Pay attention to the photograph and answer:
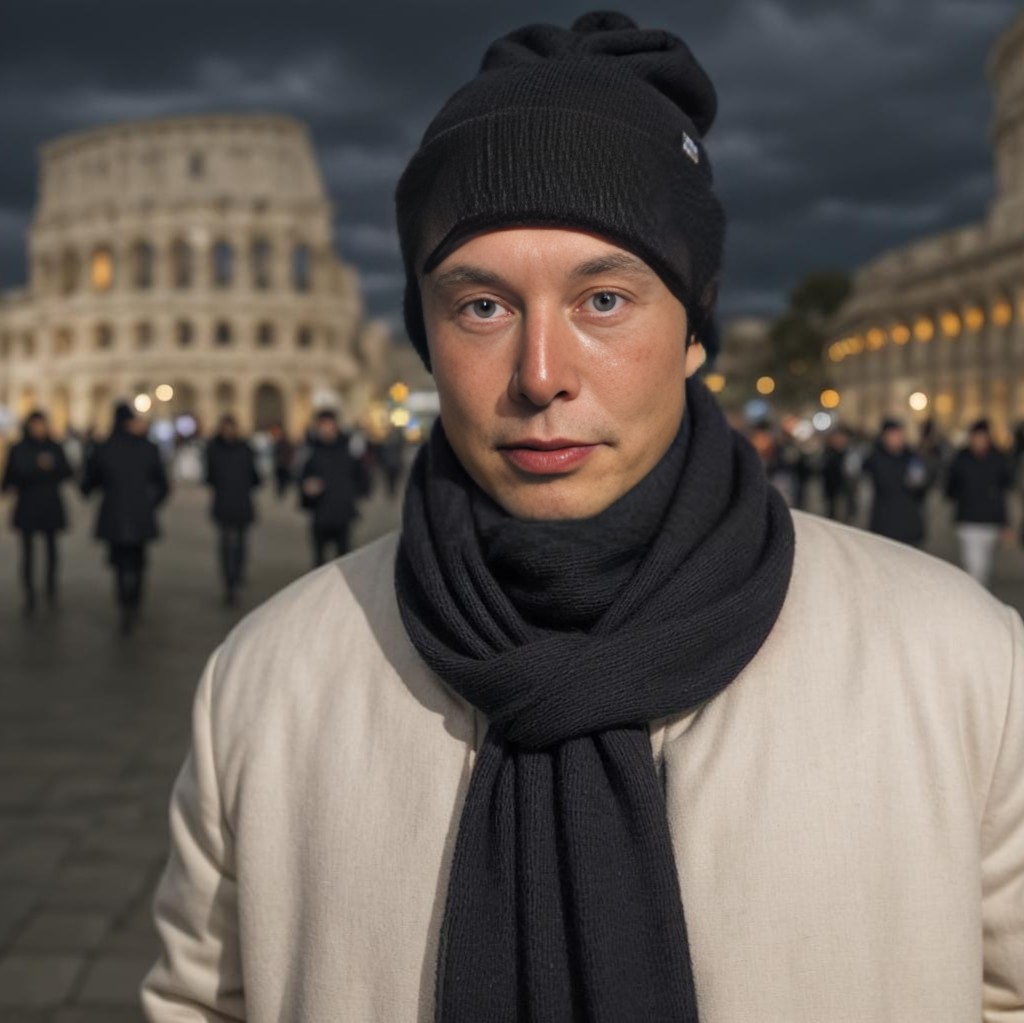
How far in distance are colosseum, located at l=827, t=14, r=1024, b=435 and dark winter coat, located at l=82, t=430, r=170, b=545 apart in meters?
44.0

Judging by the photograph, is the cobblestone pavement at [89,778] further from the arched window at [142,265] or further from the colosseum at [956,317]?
the arched window at [142,265]

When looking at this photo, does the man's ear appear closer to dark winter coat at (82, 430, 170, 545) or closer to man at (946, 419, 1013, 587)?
dark winter coat at (82, 430, 170, 545)

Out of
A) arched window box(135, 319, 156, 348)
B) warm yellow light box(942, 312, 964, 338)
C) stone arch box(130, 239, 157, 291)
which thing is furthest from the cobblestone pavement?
stone arch box(130, 239, 157, 291)

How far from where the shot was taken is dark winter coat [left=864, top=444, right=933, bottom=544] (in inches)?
431

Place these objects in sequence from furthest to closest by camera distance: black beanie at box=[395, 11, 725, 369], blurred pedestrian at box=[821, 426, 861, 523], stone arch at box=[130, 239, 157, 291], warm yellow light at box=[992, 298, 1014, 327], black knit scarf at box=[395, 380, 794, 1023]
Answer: stone arch at box=[130, 239, 157, 291], warm yellow light at box=[992, 298, 1014, 327], blurred pedestrian at box=[821, 426, 861, 523], black beanie at box=[395, 11, 725, 369], black knit scarf at box=[395, 380, 794, 1023]

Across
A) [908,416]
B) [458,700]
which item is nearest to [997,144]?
[908,416]

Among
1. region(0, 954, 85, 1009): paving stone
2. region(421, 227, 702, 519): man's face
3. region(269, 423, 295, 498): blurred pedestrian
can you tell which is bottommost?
region(0, 954, 85, 1009): paving stone

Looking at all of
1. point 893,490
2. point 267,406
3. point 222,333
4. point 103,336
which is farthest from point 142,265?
point 893,490

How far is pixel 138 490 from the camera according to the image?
10680 millimetres

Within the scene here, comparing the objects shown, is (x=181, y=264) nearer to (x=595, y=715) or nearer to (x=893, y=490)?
(x=893, y=490)

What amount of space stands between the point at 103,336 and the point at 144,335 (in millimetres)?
2440

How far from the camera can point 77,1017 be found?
3.73m

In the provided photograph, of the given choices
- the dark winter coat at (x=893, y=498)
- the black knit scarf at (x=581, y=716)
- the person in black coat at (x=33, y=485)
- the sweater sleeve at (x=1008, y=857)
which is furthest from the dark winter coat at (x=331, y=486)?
the sweater sleeve at (x=1008, y=857)

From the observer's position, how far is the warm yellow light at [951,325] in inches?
2451
